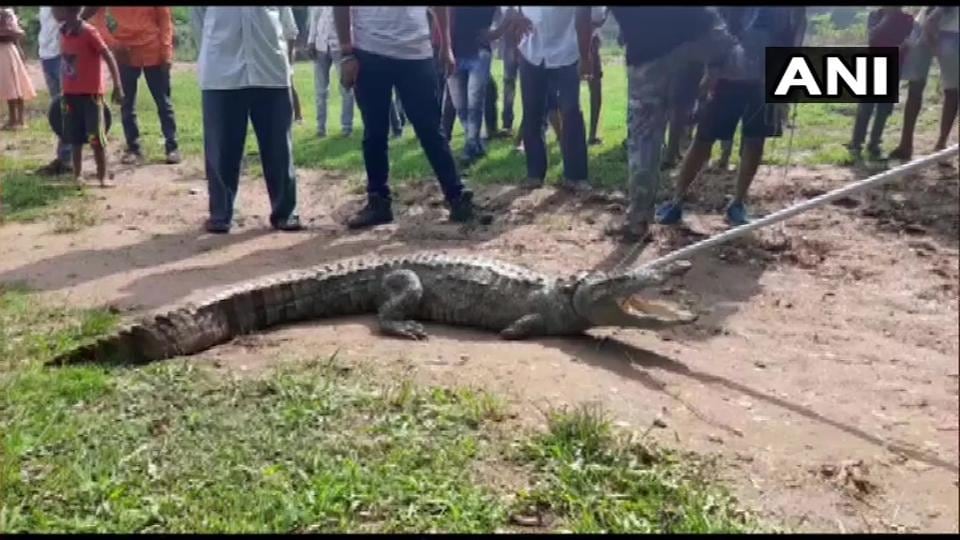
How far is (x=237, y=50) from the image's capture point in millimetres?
5637

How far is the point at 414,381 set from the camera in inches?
130

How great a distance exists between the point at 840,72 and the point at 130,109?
24.9ft

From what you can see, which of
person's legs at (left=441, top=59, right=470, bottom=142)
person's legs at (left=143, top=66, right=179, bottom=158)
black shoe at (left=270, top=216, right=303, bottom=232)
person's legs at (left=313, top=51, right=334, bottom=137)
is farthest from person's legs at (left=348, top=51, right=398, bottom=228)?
person's legs at (left=313, top=51, right=334, bottom=137)

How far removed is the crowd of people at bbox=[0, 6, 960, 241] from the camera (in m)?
4.09

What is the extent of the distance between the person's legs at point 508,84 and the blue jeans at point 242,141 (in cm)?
385

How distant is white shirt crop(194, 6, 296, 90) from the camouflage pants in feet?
6.88

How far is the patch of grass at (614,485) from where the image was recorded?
2.38 m

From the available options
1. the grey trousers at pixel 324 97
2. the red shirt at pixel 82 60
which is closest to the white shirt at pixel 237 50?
the red shirt at pixel 82 60

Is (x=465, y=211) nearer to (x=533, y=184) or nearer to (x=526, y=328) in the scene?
(x=533, y=184)

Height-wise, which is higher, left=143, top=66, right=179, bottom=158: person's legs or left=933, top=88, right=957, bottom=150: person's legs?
left=933, top=88, right=957, bottom=150: person's legs

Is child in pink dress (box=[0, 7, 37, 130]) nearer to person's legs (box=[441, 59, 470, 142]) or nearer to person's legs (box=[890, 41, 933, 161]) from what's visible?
person's legs (box=[441, 59, 470, 142])

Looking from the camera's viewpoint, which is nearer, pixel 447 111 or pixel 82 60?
pixel 82 60

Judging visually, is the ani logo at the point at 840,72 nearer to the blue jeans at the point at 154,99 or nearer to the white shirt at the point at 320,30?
the white shirt at the point at 320,30

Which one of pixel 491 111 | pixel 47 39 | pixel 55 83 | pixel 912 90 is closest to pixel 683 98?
pixel 912 90
